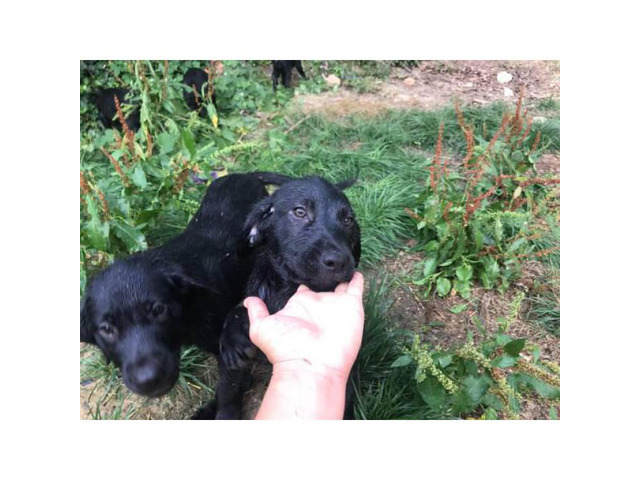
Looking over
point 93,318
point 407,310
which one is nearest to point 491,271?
point 407,310

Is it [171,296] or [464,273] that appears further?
[464,273]

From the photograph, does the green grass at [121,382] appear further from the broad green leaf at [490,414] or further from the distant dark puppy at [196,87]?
the distant dark puppy at [196,87]

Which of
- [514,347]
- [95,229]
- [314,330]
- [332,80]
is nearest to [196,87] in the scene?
[332,80]

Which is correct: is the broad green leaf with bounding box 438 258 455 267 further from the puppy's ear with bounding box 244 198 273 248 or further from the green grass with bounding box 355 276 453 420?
Result: the puppy's ear with bounding box 244 198 273 248

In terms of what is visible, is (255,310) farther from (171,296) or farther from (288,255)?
(171,296)

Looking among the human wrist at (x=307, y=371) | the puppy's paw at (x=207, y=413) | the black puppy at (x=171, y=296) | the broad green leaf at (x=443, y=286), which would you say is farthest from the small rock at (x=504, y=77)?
the puppy's paw at (x=207, y=413)

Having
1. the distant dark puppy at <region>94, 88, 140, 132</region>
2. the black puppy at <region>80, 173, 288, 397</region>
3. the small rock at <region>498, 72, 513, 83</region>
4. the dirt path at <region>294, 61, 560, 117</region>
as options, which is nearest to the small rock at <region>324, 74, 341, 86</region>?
the dirt path at <region>294, 61, 560, 117</region>

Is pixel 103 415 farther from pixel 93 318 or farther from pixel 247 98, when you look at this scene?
pixel 247 98
